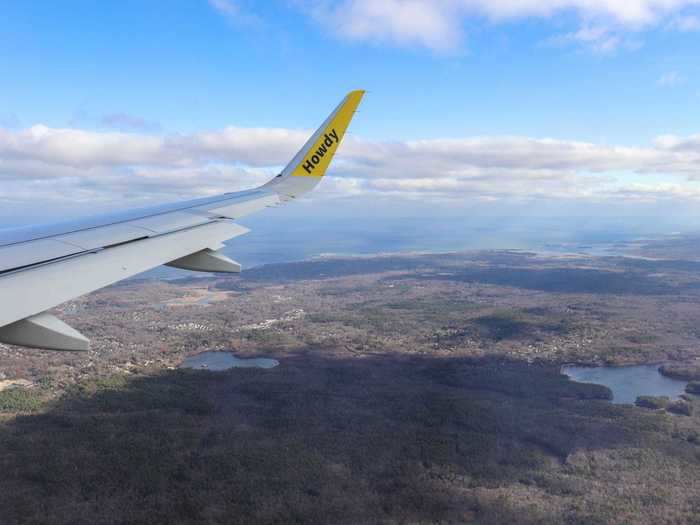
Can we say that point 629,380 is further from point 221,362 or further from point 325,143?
point 325,143

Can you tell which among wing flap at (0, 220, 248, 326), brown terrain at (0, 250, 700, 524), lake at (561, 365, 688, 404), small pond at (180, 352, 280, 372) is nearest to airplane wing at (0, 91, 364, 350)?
wing flap at (0, 220, 248, 326)

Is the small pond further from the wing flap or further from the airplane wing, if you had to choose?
the wing flap

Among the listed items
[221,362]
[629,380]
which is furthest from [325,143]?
[629,380]

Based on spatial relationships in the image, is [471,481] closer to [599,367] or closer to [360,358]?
[360,358]

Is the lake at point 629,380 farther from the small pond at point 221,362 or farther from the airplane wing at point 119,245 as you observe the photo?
the airplane wing at point 119,245

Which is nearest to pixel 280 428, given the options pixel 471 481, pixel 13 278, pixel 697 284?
pixel 471 481

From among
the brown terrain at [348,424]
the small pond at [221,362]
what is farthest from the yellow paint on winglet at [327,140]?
the small pond at [221,362]
